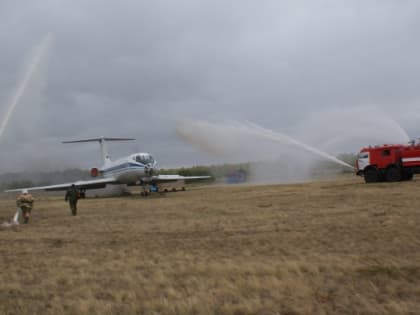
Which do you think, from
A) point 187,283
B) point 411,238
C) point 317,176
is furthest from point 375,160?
point 187,283

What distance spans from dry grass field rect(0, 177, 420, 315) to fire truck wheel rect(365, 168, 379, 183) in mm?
17669

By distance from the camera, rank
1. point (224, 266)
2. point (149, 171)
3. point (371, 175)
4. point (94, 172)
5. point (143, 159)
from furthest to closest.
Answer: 1. point (94, 172)
2. point (143, 159)
3. point (149, 171)
4. point (371, 175)
5. point (224, 266)

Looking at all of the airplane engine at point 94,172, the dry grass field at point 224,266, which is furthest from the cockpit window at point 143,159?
the dry grass field at point 224,266

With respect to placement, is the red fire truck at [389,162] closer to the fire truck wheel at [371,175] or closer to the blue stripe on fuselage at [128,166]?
the fire truck wheel at [371,175]

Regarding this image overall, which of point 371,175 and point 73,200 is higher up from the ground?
point 73,200

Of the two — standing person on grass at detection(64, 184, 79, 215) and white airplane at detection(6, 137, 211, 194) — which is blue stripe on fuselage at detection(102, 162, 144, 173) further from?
standing person on grass at detection(64, 184, 79, 215)

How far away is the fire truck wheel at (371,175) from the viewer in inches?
1321

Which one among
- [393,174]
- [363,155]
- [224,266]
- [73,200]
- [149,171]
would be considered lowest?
[224,266]

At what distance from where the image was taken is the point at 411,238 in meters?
10.9

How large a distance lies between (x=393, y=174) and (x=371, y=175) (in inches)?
60.2

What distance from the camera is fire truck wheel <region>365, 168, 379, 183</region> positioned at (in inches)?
1321

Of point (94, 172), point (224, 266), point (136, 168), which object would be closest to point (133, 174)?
point (136, 168)

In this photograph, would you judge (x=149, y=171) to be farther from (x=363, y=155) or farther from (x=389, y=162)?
(x=389, y=162)

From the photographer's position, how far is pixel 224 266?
8.91 m
